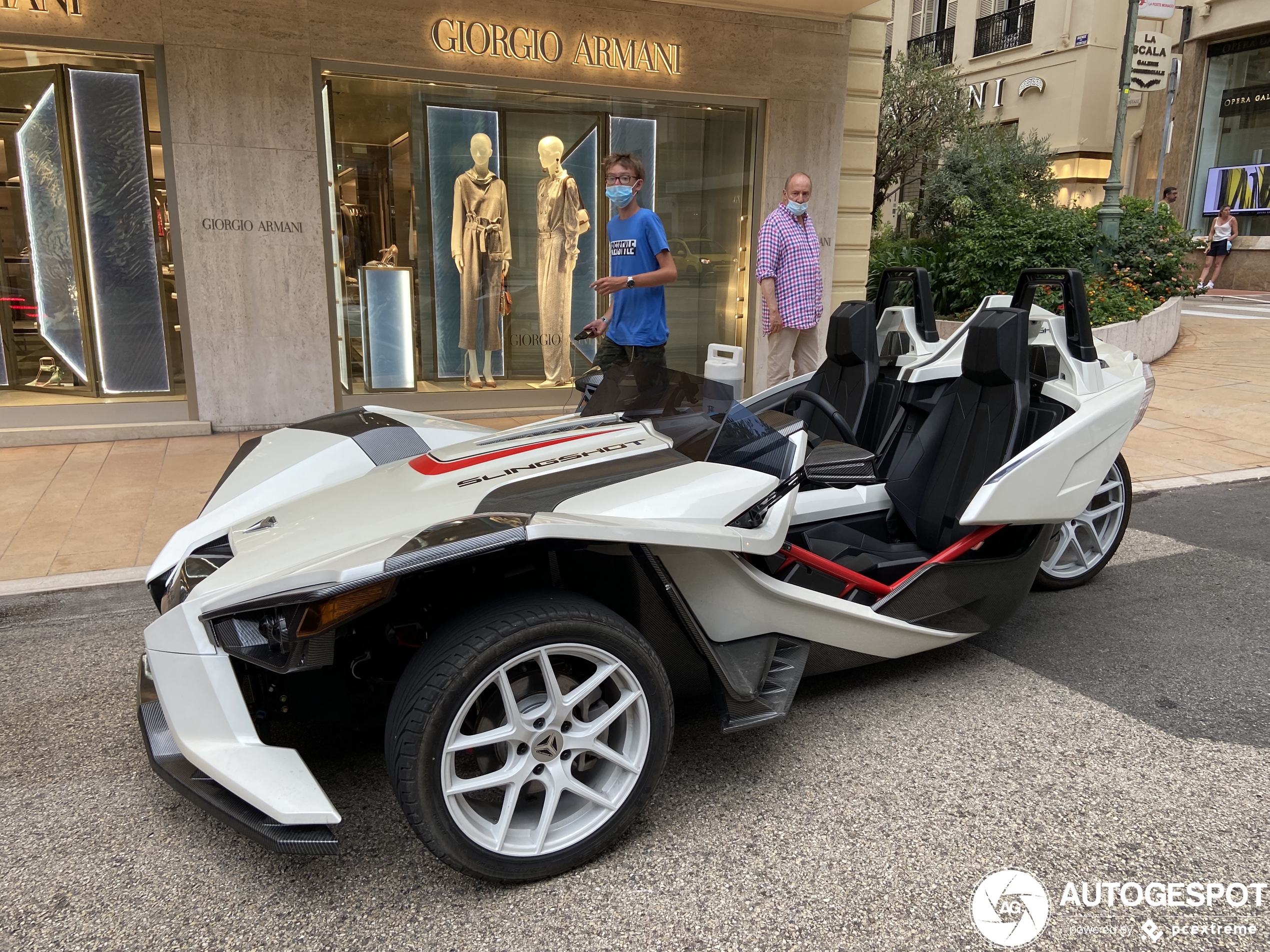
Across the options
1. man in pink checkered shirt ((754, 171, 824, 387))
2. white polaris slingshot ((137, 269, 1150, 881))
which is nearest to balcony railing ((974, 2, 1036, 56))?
man in pink checkered shirt ((754, 171, 824, 387))

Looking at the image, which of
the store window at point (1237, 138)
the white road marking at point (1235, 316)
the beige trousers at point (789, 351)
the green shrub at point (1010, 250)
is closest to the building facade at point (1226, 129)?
the store window at point (1237, 138)

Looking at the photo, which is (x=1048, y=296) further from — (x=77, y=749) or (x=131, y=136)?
(x=77, y=749)

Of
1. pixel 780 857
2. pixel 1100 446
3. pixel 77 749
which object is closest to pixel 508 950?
pixel 780 857

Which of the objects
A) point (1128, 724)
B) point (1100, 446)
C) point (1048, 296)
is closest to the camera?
point (1128, 724)

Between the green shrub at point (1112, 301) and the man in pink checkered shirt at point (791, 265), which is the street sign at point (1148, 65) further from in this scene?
the man in pink checkered shirt at point (791, 265)

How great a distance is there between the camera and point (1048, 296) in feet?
33.9

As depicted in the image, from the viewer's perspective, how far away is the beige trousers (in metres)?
6.63

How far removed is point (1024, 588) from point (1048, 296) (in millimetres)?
7967

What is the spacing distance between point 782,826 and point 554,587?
890mm

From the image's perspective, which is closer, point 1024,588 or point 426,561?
point 426,561

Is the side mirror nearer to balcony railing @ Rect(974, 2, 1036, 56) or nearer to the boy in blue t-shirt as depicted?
the boy in blue t-shirt

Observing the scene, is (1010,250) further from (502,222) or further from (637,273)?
(637,273)

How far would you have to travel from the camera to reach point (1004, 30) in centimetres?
2592

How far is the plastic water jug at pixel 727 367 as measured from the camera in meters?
3.07
